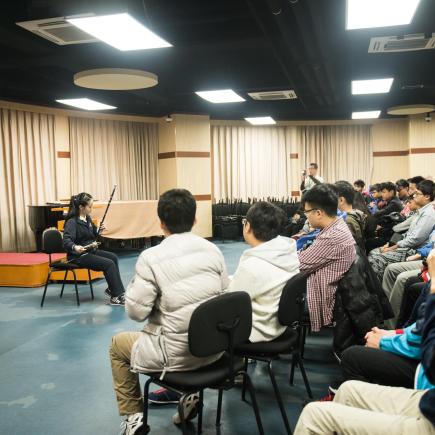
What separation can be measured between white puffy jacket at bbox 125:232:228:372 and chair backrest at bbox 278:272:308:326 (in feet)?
1.45

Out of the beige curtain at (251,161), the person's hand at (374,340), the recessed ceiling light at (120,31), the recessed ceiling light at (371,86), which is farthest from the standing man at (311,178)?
the person's hand at (374,340)

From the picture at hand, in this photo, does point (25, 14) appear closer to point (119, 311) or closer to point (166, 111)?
point (119, 311)

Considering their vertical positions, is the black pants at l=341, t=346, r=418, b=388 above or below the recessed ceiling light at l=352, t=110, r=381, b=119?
below

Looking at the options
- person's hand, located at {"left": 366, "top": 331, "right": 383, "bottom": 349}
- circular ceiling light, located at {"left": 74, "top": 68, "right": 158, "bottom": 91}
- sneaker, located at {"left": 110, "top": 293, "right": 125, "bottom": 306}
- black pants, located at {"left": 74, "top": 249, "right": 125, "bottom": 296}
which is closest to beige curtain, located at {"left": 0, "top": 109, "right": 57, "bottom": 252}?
circular ceiling light, located at {"left": 74, "top": 68, "right": 158, "bottom": 91}

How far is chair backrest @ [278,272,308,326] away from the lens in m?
2.49

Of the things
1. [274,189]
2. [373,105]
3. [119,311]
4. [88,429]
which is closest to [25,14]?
[119,311]

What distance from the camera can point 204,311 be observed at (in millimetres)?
1988

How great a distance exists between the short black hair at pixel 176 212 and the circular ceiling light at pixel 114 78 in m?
4.17

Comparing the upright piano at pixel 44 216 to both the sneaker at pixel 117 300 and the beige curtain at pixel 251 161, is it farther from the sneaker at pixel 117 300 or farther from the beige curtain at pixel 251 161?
the beige curtain at pixel 251 161

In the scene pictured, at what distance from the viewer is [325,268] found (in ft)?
9.72

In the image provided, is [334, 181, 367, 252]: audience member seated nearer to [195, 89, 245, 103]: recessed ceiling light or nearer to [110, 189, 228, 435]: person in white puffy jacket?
[110, 189, 228, 435]: person in white puffy jacket

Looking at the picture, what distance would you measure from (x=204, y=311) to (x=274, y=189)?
10.3 metres

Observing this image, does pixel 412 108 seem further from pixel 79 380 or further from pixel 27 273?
pixel 79 380

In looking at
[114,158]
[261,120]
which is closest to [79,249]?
[114,158]
